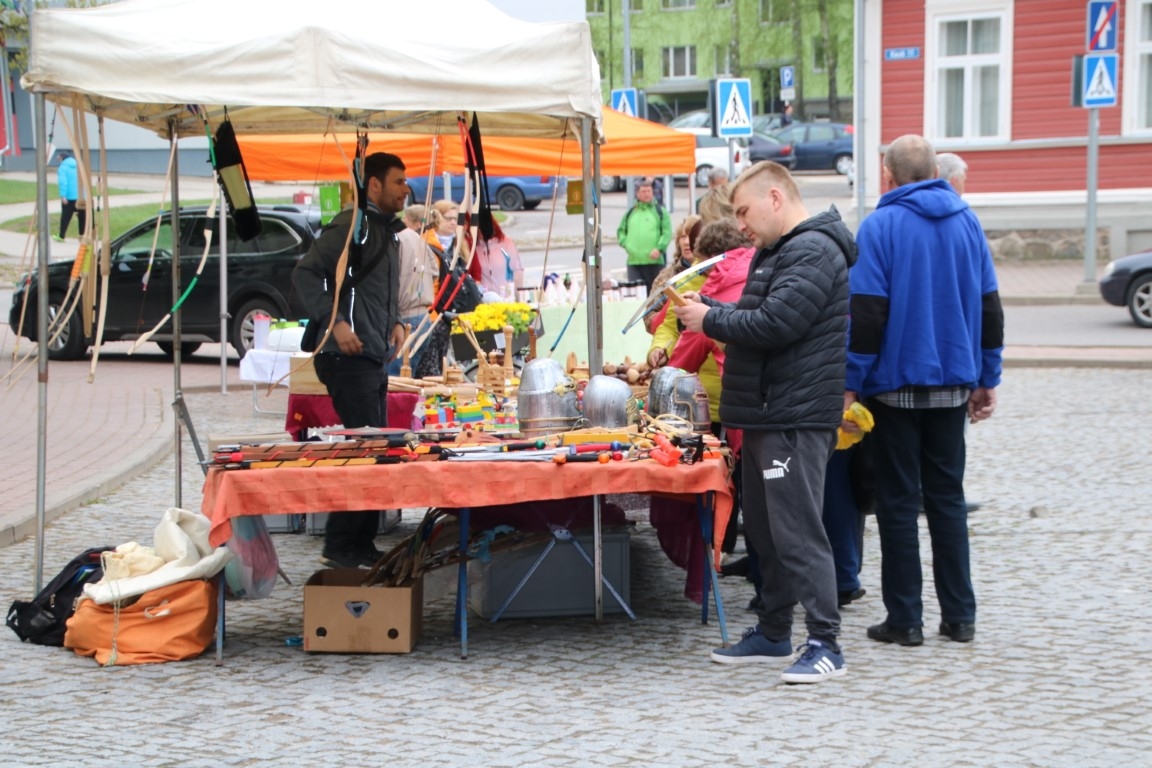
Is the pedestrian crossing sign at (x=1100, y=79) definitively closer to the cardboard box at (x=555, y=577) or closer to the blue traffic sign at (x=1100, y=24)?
the blue traffic sign at (x=1100, y=24)

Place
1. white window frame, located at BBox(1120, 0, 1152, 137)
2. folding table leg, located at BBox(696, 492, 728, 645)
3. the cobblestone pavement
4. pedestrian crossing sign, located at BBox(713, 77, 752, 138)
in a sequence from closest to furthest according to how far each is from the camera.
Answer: the cobblestone pavement
folding table leg, located at BBox(696, 492, 728, 645)
pedestrian crossing sign, located at BBox(713, 77, 752, 138)
white window frame, located at BBox(1120, 0, 1152, 137)

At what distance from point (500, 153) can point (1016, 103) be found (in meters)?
13.6

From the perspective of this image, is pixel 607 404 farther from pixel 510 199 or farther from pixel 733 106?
pixel 510 199

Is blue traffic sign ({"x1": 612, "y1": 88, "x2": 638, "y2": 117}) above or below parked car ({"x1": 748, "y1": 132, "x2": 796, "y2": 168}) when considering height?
below

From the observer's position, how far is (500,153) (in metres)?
11.9

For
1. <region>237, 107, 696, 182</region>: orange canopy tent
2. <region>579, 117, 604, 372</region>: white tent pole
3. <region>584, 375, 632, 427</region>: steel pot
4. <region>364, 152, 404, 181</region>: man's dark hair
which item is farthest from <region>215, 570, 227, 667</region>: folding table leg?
<region>237, 107, 696, 182</region>: orange canopy tent

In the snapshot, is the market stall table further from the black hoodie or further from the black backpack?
the black backpack

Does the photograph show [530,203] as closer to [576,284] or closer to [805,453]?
[576,284]

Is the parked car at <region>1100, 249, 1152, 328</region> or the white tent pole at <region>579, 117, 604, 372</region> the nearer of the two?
the white tent pole at <region>579, 117, 604, 372</region>

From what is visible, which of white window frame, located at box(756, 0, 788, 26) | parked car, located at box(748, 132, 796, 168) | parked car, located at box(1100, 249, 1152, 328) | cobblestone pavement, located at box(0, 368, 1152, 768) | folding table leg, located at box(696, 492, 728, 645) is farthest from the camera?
white window frame, located at box(756, 0, 788, 26)

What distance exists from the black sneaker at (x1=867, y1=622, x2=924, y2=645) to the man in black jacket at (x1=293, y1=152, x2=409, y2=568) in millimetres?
2586

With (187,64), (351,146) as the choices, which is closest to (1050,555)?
(187,64)

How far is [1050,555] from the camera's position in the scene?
6965 mm

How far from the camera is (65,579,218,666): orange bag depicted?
5426 mm
